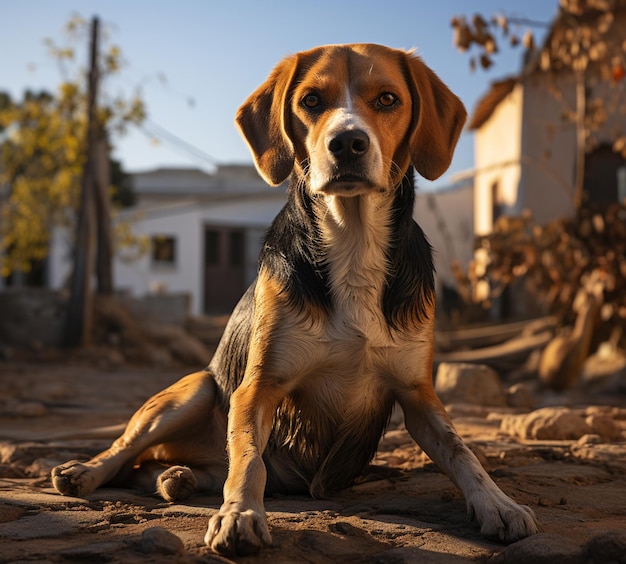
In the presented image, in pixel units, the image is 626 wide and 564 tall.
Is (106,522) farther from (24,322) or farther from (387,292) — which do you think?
(24,322)

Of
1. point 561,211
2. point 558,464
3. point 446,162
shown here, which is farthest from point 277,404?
point 561,211

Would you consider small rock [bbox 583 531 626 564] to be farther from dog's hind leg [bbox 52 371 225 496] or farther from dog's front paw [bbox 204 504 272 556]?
dog's hind leg [bbox 52 371 225 496]

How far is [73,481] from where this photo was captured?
11.3ft

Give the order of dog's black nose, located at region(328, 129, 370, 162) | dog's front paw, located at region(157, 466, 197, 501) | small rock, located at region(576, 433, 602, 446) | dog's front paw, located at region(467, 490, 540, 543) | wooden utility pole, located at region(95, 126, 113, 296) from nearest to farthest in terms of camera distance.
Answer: dog's front paw, located at region(467, 490, 540, 543), dog's black nose, located at region(328, 129, 370, 162), dog's front paw, located at region(157, 466, 197, 501), small rock, located at region(576, 433, 602, 446), wooden utility pole, located at region(95, 126, 113, 296)

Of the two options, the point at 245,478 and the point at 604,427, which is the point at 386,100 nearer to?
the point at 245,478

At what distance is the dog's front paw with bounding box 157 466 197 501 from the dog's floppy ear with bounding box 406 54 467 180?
163 centimetres

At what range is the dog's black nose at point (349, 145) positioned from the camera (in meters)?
3.04

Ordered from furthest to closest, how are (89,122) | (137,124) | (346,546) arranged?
1. (137,124)
2. (89,122)
3. (346,546)

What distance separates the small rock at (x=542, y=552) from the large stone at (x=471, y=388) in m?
4.21

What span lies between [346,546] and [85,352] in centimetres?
1158

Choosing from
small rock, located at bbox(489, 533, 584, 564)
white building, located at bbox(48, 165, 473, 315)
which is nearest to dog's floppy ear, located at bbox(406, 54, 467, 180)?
small rock, located at bbox(489, 533, 584, 564)

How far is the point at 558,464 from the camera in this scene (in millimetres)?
Answer: 4121

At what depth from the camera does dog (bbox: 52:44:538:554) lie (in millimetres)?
3162

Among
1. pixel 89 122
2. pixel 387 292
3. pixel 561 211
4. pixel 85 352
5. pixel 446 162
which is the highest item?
pixel 89 122
